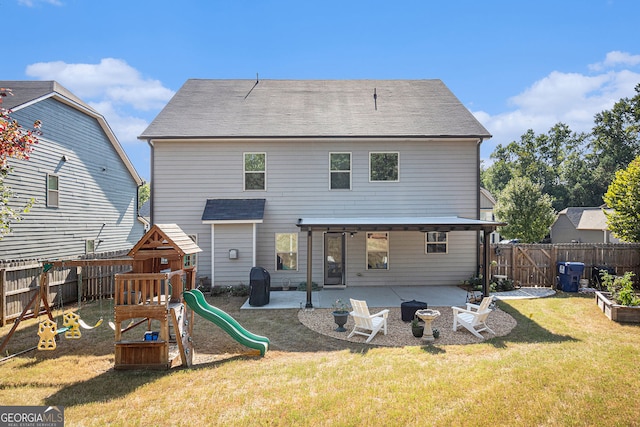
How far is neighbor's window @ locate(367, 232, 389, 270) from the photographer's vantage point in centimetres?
1300

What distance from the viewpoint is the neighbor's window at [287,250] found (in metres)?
12.8

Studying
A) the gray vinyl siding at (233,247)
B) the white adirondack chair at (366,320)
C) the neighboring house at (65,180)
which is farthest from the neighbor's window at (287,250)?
the neighboring house at (65,180)

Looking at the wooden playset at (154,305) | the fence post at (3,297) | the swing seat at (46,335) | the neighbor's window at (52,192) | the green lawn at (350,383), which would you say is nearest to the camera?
the green lawn at (350,383)

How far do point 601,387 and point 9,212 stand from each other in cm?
1047

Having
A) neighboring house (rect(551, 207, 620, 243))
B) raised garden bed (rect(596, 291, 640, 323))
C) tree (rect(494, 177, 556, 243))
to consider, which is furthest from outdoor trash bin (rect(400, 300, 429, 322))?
neighboring house (rect(551, 207, 620, 243))

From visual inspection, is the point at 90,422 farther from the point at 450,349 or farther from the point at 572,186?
the point at 572,186

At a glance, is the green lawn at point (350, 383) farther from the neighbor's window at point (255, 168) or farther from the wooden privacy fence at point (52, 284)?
the neighbor's window at point (255, 168)

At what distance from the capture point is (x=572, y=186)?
47125mm

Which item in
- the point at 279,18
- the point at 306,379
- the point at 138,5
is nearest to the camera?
the point at 306,379

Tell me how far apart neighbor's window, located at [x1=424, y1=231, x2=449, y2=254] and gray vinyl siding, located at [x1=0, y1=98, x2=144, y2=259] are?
1428cm

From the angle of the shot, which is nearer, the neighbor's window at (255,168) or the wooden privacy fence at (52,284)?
the wooden privacy fence at (52,284)

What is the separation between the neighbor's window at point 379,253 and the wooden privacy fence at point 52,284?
9048 millimetres

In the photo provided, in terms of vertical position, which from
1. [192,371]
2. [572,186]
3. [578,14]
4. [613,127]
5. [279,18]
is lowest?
[192,371]

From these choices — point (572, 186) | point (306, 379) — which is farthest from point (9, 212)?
point (572, 186)
